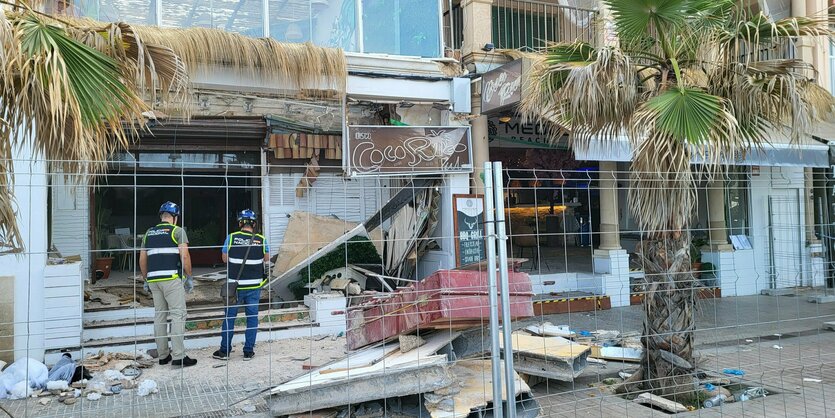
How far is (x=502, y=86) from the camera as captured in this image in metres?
10.3

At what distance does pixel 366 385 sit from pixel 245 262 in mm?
3221

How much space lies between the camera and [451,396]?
5027 mm

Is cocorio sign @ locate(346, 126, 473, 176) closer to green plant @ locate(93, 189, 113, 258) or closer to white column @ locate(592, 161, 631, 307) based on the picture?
white column @ locate(592, 161, 631, 307)

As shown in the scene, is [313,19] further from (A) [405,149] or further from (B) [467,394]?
(B) [467,394]

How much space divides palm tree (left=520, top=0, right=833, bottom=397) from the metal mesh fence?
9 centimetres

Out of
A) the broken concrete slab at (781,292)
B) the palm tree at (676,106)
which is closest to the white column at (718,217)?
the broken concrete slab at (781,292)

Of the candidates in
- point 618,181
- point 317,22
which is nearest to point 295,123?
point 317,22

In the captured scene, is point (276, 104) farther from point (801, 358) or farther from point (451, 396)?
point (801, 358)

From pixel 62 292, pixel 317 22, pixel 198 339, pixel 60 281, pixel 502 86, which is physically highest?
pixel 317 22

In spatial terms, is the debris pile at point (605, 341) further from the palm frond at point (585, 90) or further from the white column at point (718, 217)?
the white column at point (718, 217)

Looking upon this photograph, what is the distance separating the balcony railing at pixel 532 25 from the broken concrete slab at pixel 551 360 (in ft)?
25.8

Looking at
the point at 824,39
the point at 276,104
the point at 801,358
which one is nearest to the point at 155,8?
the point at 276,104

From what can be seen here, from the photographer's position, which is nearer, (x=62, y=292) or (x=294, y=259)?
(x=62, y=292)

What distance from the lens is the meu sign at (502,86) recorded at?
9.78 metres
